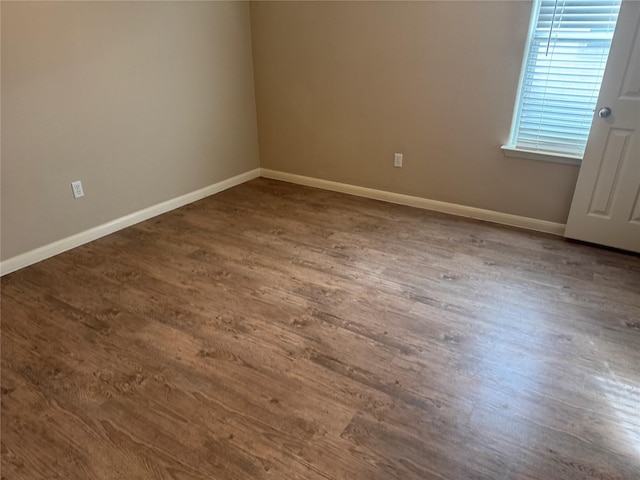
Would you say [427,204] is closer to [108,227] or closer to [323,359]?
[323,359]

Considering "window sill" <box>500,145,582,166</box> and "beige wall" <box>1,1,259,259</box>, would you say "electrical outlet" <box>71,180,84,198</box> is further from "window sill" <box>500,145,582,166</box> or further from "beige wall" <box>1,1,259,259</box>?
"window sill" <box>500,145,582,166</box>

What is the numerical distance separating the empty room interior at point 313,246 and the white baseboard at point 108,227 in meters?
0.02

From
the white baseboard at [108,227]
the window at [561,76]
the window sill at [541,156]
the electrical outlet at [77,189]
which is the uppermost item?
the window at [561,76]

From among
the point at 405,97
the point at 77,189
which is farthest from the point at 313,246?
the point at 77,189

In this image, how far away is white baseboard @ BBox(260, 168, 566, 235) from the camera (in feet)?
11.0

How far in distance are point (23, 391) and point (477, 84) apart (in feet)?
10.8

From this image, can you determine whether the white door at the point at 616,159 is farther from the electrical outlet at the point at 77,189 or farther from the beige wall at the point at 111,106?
the electrical outlet at the point at 77,189

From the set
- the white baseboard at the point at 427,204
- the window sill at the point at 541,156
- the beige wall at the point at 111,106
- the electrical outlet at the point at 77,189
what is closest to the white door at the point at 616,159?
the window sill at the point at 541,156

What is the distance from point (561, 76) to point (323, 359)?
247cm

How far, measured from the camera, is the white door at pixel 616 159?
2.63m

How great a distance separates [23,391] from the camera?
1.88 metres

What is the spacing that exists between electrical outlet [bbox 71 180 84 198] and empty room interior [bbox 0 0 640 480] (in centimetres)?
1

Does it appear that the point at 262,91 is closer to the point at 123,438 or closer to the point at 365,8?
the point at 365,8

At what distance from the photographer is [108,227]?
3307 millimetres
